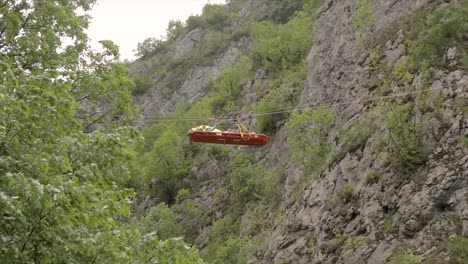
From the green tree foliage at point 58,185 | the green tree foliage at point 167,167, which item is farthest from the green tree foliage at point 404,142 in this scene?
the green tree foliage at point 167,167

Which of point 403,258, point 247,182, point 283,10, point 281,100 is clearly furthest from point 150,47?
point 403,258

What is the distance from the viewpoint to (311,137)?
22.5 m

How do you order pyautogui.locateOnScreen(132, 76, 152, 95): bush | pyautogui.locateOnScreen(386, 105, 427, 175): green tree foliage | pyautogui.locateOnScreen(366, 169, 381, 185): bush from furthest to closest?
pyautogui.locateOnScreen(132, 76, 152, 95): bush → pyautogui.locateOnScreen(366, 169, 381, 185): bush → pyautogui.locateOnScreen(386, 105, 427, 175): green tree foliage

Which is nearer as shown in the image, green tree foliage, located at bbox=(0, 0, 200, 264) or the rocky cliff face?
green tree foliage, located at bbox=(0, 0, 200, 264)

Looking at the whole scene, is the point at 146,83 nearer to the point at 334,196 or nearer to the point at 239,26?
the point at 239,26

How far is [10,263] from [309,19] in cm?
3550

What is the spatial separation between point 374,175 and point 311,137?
7.42 m

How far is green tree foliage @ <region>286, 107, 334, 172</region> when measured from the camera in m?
20.4

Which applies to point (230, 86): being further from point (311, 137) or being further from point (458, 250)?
point (458, 250)

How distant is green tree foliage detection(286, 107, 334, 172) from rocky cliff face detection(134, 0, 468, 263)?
1.48 ft

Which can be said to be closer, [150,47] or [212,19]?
[212,19]

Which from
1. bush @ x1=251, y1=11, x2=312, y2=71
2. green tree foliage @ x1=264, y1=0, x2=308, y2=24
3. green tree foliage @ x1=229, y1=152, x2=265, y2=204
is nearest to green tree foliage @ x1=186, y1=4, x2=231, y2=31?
green tree foliage @ x1=264, y1=0, x2=308, y2=24

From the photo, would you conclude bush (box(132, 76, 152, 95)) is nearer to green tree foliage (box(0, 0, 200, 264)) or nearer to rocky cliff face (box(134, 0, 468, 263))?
rocky cliff face (box(134, 0, 468, 263))

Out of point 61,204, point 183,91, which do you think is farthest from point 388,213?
point 183,91
